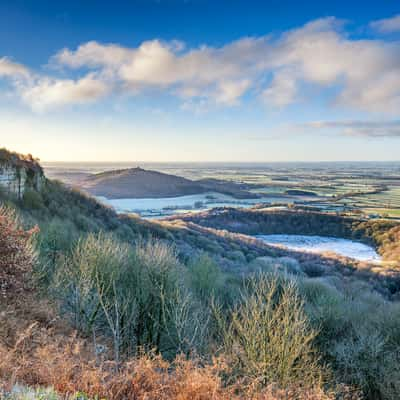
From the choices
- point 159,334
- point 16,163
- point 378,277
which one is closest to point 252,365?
point 159,334

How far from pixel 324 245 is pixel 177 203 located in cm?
5324

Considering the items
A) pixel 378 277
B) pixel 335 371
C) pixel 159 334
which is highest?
pixel 159 334

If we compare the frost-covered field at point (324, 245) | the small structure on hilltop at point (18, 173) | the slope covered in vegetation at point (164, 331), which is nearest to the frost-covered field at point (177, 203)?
the frost-covered field at point (324, 245)

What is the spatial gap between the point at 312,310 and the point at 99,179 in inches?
3669

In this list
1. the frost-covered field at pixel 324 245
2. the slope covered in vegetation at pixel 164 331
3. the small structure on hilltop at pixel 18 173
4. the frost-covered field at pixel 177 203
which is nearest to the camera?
the slope covered in vegetation at pixel 164 331

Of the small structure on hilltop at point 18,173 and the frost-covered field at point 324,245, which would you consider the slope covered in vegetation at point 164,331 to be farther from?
the frost-covered field at point 324,245

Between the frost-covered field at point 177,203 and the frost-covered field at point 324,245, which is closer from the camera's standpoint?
the frost-covered field at point 324,245

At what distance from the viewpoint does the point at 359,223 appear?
74500mm

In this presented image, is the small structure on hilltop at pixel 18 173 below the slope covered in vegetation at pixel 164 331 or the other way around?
the other way around

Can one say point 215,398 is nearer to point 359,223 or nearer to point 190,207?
point 359,223

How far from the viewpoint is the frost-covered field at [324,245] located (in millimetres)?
61188

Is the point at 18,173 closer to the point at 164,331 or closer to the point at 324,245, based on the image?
the point at 164,331

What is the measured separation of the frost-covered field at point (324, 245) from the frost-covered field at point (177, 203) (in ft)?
91.3

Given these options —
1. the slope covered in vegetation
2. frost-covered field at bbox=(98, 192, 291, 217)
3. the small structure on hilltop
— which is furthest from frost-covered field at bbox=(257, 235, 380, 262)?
the small structure on hilltop
